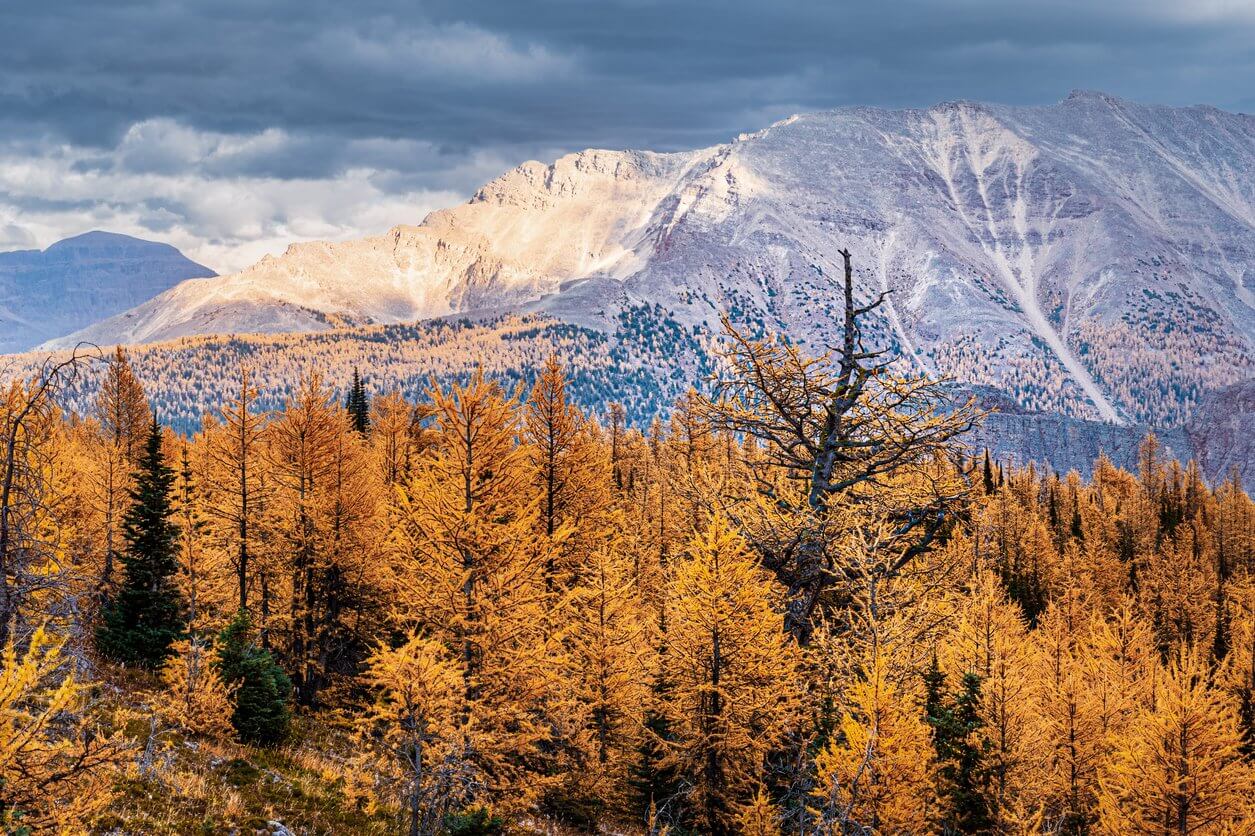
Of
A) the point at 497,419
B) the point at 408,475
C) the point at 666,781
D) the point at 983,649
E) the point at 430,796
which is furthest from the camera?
the point at 408,475

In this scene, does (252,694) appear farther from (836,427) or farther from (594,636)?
(836,427)

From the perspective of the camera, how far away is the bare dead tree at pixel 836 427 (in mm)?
12094

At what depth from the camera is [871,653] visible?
1491 cm

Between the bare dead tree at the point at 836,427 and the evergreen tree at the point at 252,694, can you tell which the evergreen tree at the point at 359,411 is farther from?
the bare dead tree at the point at 836,427

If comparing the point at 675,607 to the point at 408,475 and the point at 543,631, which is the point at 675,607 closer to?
the point at 543,631

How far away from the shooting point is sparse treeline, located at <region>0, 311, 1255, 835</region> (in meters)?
12.4

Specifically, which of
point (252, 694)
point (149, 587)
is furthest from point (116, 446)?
point (252, 694)

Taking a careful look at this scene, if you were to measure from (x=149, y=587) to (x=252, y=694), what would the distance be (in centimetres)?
1115

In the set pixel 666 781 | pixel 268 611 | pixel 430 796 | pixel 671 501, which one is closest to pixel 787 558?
pixel 430 796

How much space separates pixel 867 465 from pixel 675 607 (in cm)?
725

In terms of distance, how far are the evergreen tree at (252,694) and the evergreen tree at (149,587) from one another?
7.02 m

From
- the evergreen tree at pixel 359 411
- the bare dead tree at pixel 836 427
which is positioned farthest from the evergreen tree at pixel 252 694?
the evergreen tree at pixel 359 411

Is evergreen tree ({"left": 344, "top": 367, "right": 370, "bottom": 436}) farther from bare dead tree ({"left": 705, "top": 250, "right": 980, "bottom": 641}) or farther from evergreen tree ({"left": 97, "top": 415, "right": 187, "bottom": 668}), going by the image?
bare dead tree ({"left": 705, "top": 250, "right": 980, "bottom": 641})

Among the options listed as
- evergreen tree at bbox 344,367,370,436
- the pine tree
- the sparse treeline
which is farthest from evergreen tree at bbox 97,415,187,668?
evergreen tree at bbox 344,367,370,436
